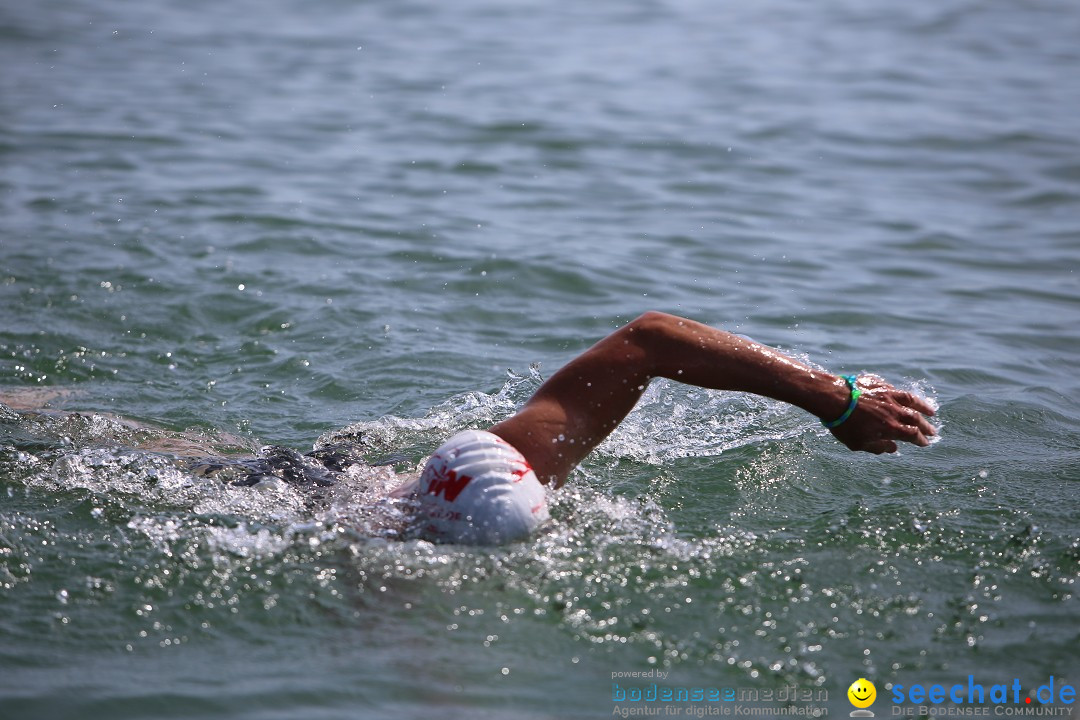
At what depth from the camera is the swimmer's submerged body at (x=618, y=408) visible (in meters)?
4.42

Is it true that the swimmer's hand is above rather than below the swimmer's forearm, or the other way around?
below

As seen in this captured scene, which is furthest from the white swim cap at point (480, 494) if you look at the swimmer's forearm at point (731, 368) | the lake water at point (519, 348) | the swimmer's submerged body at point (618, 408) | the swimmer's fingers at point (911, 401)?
the swimmer's fingers at point (911, 401)

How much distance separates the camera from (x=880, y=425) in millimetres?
4508

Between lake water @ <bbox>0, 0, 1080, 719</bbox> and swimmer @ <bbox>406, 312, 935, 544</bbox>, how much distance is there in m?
0.23

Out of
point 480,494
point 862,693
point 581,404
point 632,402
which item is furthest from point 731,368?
point 862,693

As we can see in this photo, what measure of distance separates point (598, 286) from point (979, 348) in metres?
2.69

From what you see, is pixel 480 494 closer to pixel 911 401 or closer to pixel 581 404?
pixel 581 404

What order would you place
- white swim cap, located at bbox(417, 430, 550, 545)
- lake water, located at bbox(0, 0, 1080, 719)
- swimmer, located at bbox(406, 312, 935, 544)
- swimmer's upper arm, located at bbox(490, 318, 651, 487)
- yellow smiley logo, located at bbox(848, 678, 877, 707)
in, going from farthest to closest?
swimmer's upper arm, located at bbox(490, 318, 651, 487)
swimmer, located at bbox(406, 312, 935, 544)
white swim cap, located at bbox(417, 430, 550, 545)
lake water, located at bbox(0, 0, 1080, 719)
yellow smiley logo, located at bbox(848, 678, 877, 707)

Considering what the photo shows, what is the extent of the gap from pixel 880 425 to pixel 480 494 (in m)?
1.54

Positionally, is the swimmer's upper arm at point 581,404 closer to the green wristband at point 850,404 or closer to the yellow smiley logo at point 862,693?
the green wristband at point 850,404

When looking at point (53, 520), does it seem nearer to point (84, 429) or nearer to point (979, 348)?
point (84, 429)

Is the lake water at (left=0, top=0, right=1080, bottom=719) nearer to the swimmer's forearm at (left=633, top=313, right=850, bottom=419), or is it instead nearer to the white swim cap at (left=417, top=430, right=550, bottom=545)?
the white swim cap at (left=417, top=430, right=550, bottom=545)

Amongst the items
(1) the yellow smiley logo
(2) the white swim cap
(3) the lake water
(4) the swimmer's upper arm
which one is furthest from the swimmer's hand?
(2) the white swim cap

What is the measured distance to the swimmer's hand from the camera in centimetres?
451
